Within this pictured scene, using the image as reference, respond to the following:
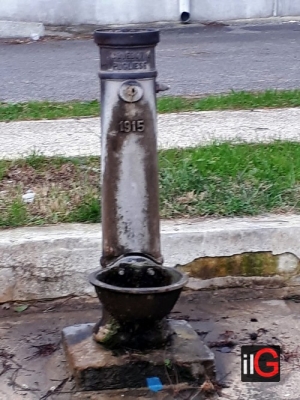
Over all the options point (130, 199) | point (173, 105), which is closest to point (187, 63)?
point (173, 105)

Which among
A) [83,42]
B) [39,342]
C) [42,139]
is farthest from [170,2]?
[39,342]

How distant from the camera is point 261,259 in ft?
12.2

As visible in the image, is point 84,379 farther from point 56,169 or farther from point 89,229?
point 56,169

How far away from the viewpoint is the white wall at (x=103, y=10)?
40.1 feet

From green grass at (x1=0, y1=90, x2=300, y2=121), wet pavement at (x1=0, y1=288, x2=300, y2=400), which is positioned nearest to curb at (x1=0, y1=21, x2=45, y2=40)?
green grass at (x1=0, y1=90, x2=300, y2=121)

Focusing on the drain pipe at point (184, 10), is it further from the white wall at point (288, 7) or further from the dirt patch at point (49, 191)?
the dirt patch at point (49, 191)

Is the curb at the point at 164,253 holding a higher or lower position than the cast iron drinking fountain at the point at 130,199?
lower

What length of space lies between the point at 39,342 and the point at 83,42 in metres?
8.08

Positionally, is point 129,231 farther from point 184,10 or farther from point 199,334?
point 184,10

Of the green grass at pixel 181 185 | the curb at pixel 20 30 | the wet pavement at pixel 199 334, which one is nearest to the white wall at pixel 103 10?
the curb at pixel 20 30

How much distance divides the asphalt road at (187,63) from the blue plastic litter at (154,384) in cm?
356

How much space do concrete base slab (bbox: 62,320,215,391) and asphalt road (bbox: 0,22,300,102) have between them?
3489 millimetres

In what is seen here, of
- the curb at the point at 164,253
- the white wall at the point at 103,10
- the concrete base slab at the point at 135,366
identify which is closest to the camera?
the concrete base slab at the point at 135,366

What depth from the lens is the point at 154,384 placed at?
291 cm
